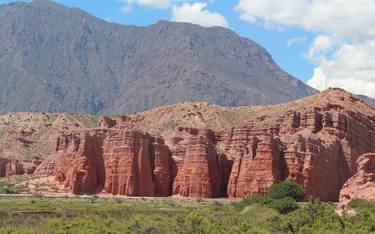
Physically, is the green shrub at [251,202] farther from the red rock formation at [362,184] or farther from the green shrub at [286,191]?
the red rock formation at [362,184]

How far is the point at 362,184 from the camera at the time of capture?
273ft

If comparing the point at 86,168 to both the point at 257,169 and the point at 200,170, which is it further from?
the point at 257,169

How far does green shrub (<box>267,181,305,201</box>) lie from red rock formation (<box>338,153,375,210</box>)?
14.2 meters

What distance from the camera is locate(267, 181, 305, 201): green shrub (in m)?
98.0

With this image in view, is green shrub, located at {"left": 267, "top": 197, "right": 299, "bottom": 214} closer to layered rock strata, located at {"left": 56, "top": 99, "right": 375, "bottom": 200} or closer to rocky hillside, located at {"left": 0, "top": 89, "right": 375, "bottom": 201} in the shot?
rocky hillside, located at {"left": 0, "top": 89, "right": 375, "bottom": 201}

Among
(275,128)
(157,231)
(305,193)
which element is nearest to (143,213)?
(157,231)

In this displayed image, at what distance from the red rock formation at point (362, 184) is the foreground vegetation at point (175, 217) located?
2.10m

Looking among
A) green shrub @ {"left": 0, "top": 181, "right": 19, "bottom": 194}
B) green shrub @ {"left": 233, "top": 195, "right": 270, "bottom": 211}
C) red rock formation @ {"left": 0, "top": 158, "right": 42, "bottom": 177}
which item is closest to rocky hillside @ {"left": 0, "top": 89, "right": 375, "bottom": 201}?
green shrub @ {"left": 0, "top": 181, "right": 19, "bottom": 194}

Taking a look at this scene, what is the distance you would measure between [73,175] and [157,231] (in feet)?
201

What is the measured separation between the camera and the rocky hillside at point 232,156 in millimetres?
112250

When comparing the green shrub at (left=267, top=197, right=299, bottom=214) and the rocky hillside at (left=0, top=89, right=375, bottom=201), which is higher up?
the rocky hillside at (left=0, top=89, right=375, bottom=201)

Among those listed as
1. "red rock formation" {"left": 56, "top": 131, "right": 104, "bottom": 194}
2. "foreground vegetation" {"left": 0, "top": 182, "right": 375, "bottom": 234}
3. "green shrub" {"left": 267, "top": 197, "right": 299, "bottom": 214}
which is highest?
"red rock formation" {"left": 56, "top": 131, "right": 104, "bottom": 194}

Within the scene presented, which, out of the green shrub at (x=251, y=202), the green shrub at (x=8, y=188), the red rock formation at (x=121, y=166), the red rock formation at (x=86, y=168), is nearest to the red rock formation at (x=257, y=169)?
the red rock formation at (x=121, y=166)

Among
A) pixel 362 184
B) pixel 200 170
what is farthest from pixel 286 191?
pixel 200 170
